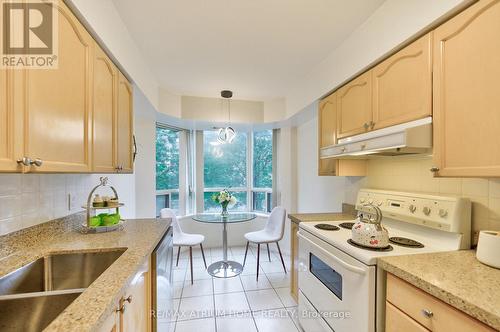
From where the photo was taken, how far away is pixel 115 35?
4.99 feet

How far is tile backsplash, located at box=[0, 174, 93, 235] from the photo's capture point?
112cm

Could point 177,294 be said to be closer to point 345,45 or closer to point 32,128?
point 32,128

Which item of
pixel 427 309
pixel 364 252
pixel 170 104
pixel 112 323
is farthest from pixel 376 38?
pixel 170 104

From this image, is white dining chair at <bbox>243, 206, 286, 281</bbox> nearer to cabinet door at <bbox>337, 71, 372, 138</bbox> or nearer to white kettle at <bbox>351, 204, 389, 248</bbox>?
→ cabinet door at <bbox>337, 71, 372, 138</bbox>

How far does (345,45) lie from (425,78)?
0.86 meters

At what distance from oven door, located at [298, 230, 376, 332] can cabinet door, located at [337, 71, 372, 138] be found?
910mm

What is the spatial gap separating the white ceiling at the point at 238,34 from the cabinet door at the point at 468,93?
2.04 ft

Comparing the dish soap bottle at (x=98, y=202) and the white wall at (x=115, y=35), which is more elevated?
the white wall at (x=115, y=35)

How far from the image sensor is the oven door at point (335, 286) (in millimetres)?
1137

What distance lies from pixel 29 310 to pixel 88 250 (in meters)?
0.34

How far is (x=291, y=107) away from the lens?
2.98 m

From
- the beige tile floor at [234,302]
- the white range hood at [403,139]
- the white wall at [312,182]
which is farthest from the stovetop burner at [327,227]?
the beige tile floor at [234,302]

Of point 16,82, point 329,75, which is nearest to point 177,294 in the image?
point 16,82

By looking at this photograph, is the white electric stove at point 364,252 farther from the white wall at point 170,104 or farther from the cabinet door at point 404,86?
the white wall at point 170,104
